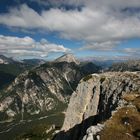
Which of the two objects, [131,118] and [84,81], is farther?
[84,81]

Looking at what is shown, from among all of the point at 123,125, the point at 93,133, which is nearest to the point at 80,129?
the point at 123,125

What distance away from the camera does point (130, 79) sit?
97.2 meters

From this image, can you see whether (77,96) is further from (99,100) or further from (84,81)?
(99,100)

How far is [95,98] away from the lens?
110m

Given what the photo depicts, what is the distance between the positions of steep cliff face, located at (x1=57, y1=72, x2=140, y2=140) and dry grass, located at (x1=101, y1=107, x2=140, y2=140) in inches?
937

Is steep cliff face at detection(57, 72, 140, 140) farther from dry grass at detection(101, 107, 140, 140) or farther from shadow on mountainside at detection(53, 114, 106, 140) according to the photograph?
dry grass at detection(101, 107, 140, 140)

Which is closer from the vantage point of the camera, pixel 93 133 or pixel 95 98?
pixel 93 133

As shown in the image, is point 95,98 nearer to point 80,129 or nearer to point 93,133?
point 80,129

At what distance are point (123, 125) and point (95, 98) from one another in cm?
5697

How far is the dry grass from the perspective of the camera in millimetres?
46562

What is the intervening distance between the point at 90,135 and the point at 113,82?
5907cm

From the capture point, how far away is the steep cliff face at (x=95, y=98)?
3725 inches

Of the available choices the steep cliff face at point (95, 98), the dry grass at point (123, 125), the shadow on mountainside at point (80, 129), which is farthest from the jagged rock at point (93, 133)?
the shadow on mountainside at point (80, 129)

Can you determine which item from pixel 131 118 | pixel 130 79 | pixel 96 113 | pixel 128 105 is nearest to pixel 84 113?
pixel 96 113
